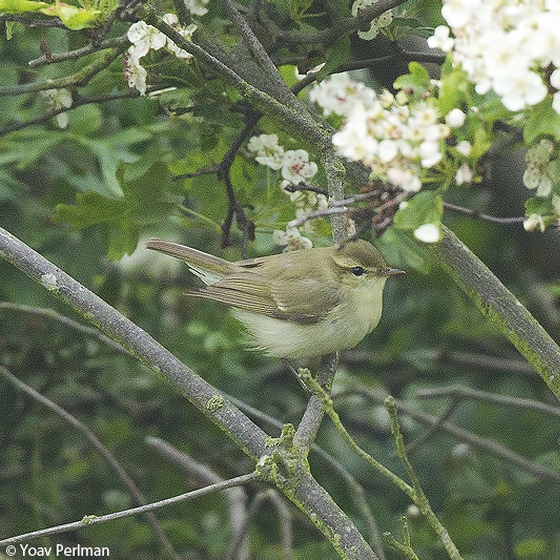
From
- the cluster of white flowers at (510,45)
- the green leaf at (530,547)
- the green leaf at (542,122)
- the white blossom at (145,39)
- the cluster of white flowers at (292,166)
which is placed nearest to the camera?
the cluster of white flowers at (510,45)

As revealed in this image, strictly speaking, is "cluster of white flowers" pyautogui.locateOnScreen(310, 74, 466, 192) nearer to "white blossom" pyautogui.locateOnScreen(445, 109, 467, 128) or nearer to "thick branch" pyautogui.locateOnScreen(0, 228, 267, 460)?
"white blossom" pyautogui.locateOnScreen(445, 109, 467, 128)

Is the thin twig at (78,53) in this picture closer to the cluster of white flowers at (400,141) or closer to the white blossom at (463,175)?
the cluster of white flowers at (400,141)

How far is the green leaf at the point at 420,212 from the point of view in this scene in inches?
64.2

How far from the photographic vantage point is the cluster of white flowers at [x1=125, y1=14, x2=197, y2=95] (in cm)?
237

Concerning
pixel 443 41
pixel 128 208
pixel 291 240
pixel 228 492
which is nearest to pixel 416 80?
pixel 443 41

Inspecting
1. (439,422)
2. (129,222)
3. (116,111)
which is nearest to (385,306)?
(439,422)

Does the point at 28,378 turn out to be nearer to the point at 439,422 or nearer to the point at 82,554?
the point at 82,554

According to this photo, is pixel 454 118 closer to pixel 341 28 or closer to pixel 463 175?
pixel 463 175

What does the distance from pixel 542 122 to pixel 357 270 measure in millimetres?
2051

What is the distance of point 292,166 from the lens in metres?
2.78

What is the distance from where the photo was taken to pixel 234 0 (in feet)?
9.39

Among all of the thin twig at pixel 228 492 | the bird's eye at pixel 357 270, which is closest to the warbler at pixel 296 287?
the bird's eye at pixel 357 270

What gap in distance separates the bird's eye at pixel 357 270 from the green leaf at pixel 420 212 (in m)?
1.93

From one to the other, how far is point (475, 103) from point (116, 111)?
Result: 2.66 meters
